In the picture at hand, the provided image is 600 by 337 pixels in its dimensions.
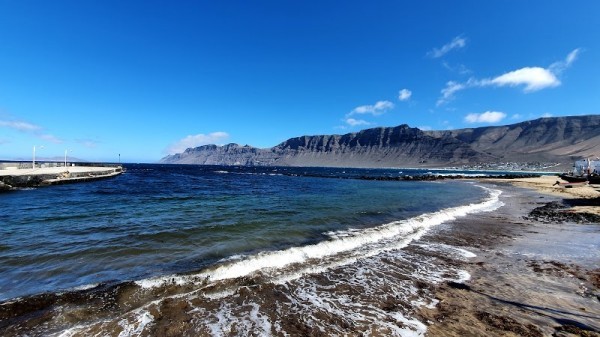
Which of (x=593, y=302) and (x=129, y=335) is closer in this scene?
(x=129, y=335)

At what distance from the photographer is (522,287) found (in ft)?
28.3

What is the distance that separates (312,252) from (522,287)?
6796mm

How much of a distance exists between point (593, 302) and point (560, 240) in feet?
28.2

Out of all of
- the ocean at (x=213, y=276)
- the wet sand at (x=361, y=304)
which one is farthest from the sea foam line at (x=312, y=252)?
the wet sand at (x=361, y=304)

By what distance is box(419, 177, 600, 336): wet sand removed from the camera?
6.40 metres

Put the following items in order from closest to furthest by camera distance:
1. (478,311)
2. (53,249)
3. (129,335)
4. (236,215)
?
(129,335), (478,311), (53,249), (236,215)

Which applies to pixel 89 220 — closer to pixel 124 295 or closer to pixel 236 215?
pixel 236 215

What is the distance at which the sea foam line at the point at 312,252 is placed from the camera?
9000mm

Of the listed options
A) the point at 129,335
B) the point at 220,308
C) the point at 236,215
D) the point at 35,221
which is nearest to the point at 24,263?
the point at 129,335

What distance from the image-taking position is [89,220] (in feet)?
56.9

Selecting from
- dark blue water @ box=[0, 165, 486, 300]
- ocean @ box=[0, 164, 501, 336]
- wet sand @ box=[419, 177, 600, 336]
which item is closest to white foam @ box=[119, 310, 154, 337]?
ocean @ box=[0, 164, 501, 336]

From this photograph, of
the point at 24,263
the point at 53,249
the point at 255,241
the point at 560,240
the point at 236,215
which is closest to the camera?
the point at 24,263

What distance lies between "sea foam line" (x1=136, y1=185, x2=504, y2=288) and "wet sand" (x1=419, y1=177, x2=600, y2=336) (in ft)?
6.14

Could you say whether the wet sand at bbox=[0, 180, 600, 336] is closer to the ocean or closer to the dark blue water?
the ocean
